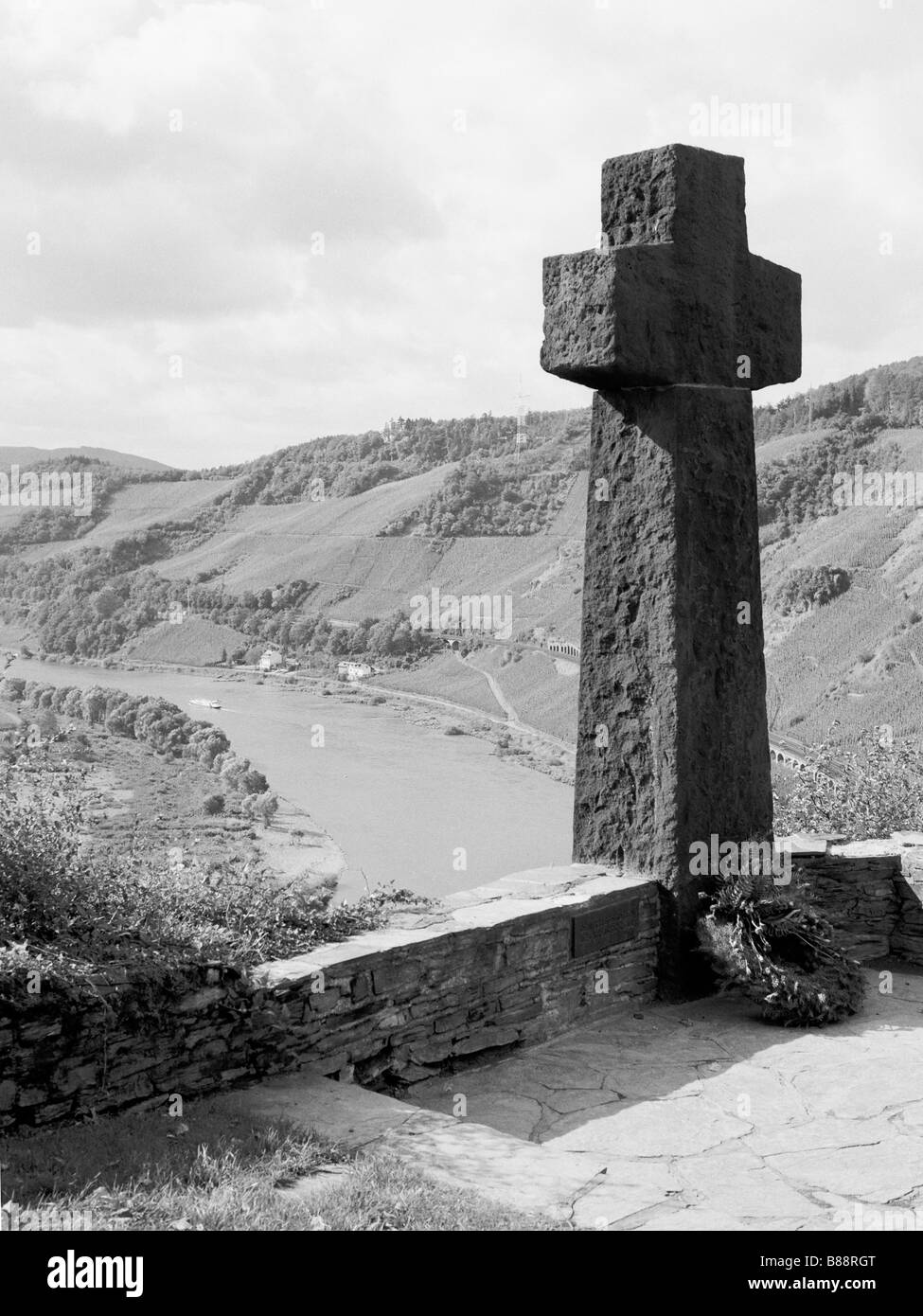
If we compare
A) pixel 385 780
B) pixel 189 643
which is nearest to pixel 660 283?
pixel 385 780

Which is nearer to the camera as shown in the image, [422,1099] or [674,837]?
[422,1099]

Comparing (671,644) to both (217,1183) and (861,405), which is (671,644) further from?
(861,405)

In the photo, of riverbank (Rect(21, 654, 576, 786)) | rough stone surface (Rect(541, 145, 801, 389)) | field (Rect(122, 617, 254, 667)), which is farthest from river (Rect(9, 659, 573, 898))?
rough stone surface (Rect(541, 145, 801, 389))

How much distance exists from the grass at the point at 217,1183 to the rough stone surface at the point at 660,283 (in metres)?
3.54

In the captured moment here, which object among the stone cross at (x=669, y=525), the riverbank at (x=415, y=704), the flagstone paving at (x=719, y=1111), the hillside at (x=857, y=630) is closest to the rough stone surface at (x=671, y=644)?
the stone cross at (x=669, y=525)

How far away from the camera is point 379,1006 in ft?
15.0

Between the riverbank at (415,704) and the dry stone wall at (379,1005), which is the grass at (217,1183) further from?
the riverbank at (415,704)

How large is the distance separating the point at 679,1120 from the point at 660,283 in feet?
11.7

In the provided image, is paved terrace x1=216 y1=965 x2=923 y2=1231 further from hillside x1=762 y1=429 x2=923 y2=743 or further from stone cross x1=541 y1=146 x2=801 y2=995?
hillside x1=762 y1=429 x2=923 y2=743

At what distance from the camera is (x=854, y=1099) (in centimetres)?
475

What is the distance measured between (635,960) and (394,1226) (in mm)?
2864

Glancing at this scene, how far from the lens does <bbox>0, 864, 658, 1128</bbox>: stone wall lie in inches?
145
